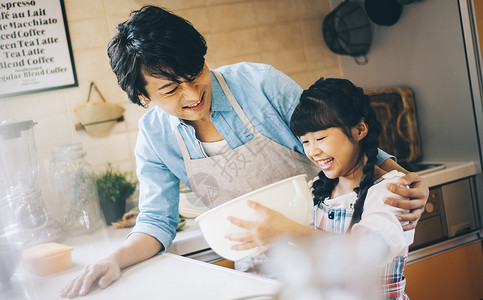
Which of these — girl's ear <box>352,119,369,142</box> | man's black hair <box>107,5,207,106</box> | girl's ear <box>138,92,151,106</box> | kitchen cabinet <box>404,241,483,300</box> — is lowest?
kitchen cabinet <box>404,241,483,300</box>

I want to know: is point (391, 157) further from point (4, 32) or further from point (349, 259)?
point (4, 32)

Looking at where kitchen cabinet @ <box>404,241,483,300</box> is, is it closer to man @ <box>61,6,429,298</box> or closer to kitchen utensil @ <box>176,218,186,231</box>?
man @ <box>61,6,429,298</box>

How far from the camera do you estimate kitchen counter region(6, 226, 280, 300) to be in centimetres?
41

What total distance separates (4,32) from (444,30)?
1.71 ft

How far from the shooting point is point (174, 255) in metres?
0.54

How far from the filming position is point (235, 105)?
0.45 metres

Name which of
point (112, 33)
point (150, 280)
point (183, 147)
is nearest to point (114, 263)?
point (150, 280)

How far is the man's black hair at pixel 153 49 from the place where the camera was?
0.40 meters

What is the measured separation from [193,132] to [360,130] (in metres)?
0.18

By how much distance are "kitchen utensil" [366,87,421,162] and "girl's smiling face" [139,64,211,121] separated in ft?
0.62

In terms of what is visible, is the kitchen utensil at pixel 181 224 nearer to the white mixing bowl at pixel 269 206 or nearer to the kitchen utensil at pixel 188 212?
the kitchen utensil at pixel 188 212

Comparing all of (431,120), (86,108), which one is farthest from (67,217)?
(431,120)

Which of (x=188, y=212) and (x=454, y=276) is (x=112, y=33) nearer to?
(x=188, y=212)

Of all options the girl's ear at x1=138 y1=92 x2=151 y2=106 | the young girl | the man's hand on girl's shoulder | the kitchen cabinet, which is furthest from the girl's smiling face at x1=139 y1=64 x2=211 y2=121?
the kitchen cabinet
